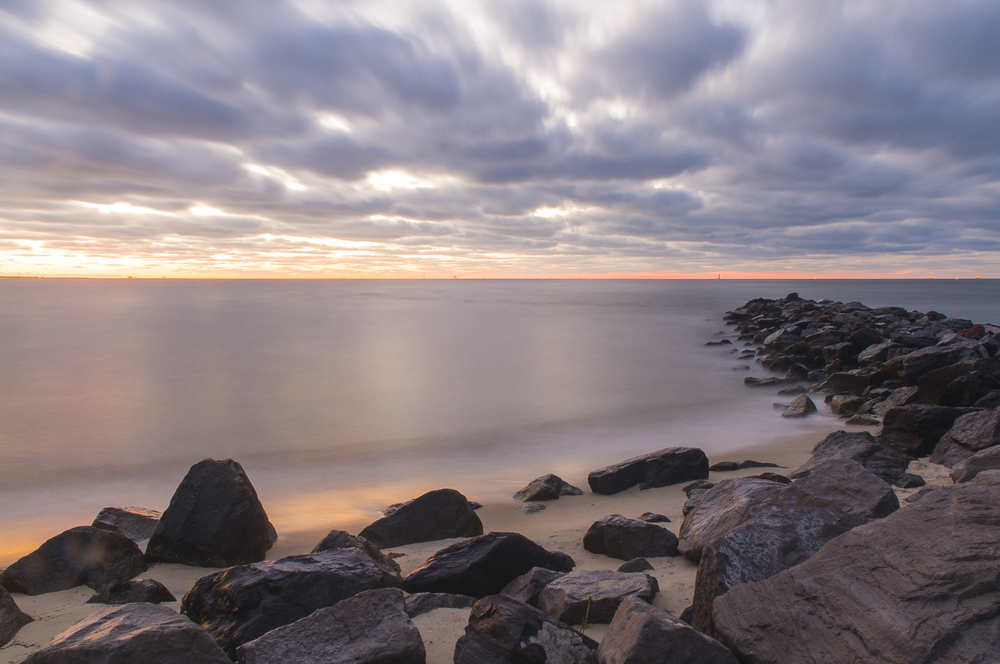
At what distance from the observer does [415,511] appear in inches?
206

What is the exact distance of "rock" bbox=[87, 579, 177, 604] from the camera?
3756 millimetres

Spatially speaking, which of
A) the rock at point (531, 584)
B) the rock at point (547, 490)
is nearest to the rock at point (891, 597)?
the rock at point (531, 584)

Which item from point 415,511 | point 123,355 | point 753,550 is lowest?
point 123,355

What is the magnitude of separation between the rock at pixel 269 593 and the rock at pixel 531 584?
81cm

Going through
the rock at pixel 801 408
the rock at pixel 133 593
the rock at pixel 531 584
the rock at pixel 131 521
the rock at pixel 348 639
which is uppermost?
the rock at pixel 348 639

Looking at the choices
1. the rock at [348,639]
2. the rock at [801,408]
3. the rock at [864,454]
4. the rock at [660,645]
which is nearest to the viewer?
the rock at [660,645]

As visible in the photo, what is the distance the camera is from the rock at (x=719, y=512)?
394 centimetres

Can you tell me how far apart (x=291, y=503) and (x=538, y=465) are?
355 centimetres

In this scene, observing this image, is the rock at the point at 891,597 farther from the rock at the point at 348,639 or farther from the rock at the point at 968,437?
the rock at the point at 968,437

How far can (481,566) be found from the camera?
12.4 feet

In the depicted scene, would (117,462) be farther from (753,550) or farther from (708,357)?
(708,357)

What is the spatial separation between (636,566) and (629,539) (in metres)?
0.38

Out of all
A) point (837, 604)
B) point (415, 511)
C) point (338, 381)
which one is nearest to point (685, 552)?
point (837, 604)

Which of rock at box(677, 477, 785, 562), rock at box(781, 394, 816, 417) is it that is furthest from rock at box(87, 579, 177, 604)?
rock at box(781, 394, 816, 417)
